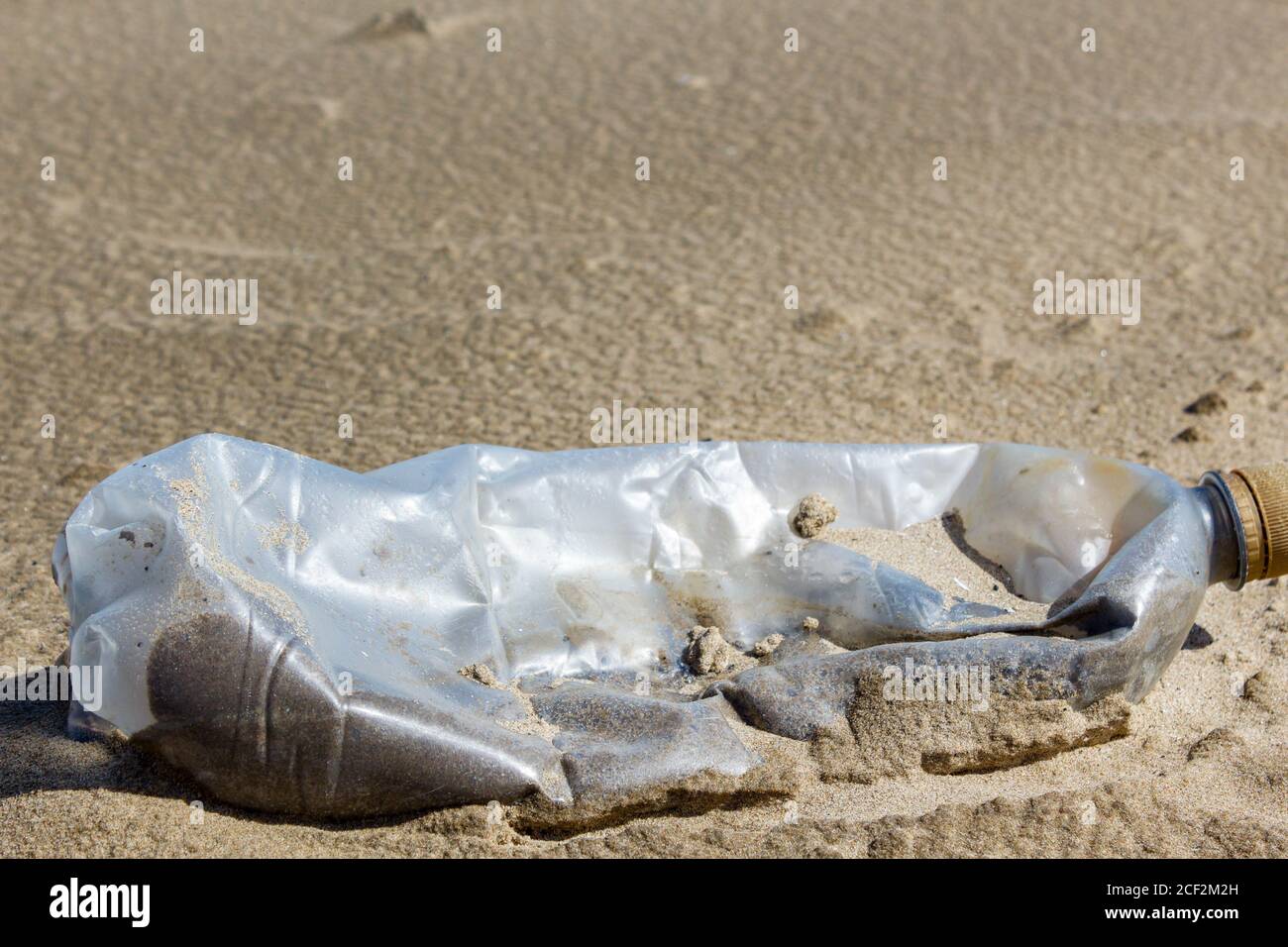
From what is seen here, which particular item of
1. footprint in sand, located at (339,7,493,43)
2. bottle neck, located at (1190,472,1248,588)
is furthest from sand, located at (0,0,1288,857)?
bottle neck, located at (1190,472,1248,588)

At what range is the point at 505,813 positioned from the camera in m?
1.69

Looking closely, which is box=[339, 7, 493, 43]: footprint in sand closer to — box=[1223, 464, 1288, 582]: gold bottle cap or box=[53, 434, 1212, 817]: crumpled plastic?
box=[53, 434, 1212, 817]: crumpled plastic

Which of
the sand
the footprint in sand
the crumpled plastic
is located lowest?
the crumpled plastic

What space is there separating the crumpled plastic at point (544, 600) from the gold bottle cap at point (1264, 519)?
6cm

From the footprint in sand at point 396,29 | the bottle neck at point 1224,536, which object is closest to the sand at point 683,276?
the footprint in sand at point 396,29

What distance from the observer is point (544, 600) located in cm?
212

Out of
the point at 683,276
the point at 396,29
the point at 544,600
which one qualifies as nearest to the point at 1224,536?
the point at 544,600

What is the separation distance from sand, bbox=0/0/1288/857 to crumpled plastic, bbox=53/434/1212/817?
0.08 metres

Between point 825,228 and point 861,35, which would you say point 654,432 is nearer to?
point 825,228

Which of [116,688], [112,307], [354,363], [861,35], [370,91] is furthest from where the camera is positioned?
[861,35]

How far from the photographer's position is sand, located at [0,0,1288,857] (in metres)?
1.78

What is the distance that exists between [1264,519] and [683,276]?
178 centimetres

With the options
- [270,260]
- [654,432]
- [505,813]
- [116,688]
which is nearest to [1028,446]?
[654,432]

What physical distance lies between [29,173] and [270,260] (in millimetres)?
997
